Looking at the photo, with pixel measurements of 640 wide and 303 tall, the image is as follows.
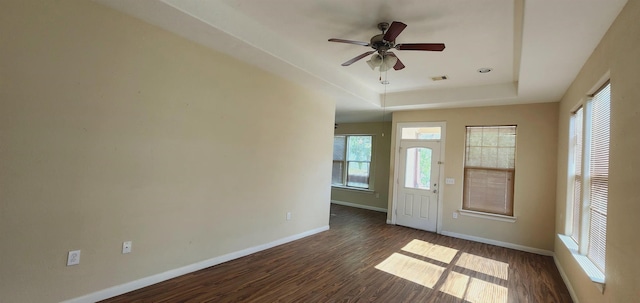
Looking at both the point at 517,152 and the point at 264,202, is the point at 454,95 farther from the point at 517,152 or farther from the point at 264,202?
the point at 264,202

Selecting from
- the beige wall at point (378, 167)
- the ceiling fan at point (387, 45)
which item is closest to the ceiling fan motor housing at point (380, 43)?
the ceiling fan at point (387, 45)

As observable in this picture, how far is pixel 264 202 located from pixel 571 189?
13.5 ft

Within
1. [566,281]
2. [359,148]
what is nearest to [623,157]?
[566,281]

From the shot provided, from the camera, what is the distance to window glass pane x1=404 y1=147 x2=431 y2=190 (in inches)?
235

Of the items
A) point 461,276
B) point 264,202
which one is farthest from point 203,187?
point 461,276

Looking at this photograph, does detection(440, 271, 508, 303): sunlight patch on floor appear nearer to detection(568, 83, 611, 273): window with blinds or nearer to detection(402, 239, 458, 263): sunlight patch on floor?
detection(402, 239, 458, 263): sunlight patch on floor

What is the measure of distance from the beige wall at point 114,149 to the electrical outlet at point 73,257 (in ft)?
0.14

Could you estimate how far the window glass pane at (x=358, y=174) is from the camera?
812 cm

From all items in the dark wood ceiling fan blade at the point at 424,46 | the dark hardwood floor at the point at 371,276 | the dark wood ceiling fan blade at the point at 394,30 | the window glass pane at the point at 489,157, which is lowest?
the dark hardwood floor at the point at 371,276

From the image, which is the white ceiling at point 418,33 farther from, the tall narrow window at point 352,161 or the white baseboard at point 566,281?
the tall narrow window at point 352,161

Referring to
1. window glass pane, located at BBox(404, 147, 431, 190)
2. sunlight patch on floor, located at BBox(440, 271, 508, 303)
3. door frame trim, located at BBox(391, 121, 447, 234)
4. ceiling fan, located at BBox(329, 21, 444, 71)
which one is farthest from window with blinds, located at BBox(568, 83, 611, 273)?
window glass pane, located at BBox(404, 147, 431, 190)

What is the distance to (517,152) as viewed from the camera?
5004 millimetres

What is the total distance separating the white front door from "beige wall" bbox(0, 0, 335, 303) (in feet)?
11.3

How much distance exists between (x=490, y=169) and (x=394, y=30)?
3975mm
